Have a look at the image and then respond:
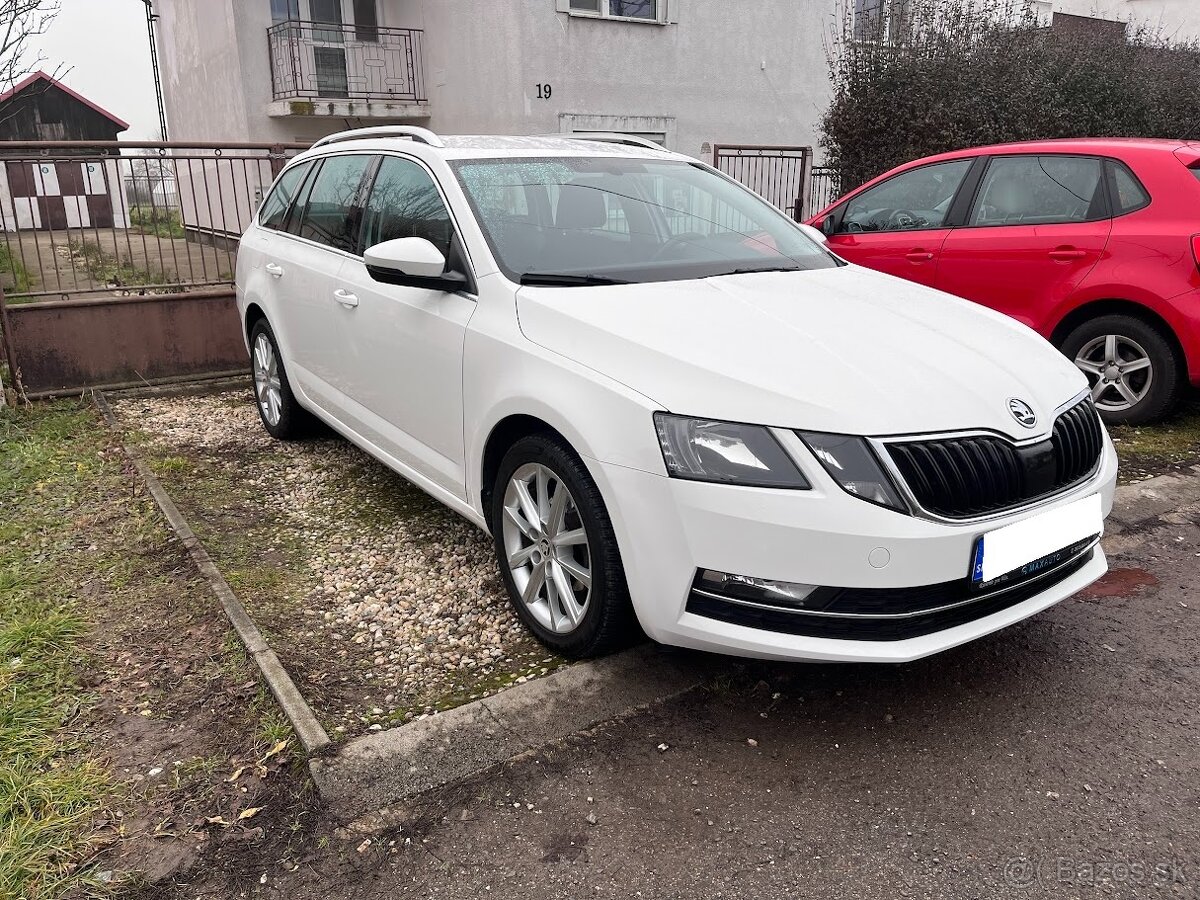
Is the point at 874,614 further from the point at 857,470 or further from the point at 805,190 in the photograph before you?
the point at 805,190

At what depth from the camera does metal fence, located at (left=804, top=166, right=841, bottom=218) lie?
10758 millimetres

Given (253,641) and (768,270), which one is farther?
(768,270)

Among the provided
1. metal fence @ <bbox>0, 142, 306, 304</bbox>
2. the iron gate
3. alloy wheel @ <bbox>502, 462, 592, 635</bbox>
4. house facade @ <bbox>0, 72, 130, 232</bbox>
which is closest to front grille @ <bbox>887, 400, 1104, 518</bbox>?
alloy wheel @ <bbox>502, 462, 592, 635</bbox>

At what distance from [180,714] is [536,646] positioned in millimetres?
1156

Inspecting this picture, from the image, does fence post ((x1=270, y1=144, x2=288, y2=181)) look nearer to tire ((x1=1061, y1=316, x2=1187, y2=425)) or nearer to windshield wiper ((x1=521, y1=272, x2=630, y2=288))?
windshield wiper ((x1=521, y1=272, x2=630, y2=288))

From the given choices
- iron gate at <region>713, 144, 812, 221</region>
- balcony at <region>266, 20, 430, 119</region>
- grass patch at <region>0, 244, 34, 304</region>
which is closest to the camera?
grass patch at <region>0, 244, 34, 304</region>

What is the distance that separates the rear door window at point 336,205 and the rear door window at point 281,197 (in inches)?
10.8

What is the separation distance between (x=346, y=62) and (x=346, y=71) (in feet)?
0.47

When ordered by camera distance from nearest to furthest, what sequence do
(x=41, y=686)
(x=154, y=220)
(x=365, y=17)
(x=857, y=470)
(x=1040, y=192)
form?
(x=857, y=470) < (x=41, y=686) < (x=1040, y=192) < (x=154, y=220) < (x=365, y=17)

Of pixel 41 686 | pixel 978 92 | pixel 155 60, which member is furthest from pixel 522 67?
pixel 155 60

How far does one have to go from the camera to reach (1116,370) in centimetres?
555

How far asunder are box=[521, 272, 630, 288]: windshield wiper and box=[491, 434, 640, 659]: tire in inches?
22.6

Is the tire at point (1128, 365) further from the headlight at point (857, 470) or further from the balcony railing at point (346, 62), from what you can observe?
the balcony railing at point (346, 62)

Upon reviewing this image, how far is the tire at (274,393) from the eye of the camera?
531cm
